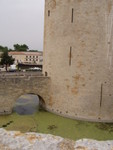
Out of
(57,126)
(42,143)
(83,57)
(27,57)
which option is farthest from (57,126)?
(27,57)

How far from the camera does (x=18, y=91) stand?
31.6ft

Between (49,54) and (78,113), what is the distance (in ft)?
13.4

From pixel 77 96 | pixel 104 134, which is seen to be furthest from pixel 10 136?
pixel 77 96

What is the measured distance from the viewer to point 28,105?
11461mm

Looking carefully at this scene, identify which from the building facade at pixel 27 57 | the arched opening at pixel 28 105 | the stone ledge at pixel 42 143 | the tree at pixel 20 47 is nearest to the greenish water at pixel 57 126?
the arched opening at pixel 28 105

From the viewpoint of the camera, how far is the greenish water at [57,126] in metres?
7.56

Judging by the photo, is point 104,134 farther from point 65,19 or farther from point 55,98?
point 65,19

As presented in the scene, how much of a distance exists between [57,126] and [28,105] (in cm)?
381

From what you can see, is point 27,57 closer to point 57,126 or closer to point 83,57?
point 83,57

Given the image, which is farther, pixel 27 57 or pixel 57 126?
pixel 27 57

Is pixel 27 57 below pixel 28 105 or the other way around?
the other way around

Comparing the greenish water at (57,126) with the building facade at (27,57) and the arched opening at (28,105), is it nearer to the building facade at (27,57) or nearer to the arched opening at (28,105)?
the arched opening at (28,105)

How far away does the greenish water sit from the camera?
7559 mm

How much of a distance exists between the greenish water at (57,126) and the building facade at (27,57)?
37.5 m
